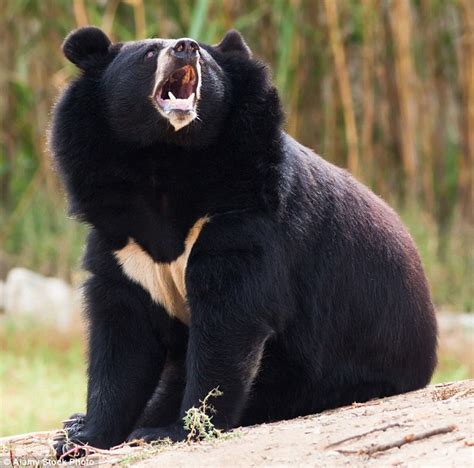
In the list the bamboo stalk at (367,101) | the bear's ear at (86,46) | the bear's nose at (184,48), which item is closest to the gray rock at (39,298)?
the bamboo stalk at (367,101)

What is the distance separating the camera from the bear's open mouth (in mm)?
4270

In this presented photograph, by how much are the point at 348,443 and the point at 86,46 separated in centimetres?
191

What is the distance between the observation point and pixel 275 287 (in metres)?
4.23

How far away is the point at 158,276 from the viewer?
4375 mm

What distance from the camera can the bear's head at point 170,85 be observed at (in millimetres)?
4289

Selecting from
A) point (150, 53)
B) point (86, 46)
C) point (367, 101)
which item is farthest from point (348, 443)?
point (367, 101)

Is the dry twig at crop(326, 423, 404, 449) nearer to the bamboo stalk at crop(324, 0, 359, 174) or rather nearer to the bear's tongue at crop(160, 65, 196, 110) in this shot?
the bear's tongue at crop(160, 65, 196, 110)

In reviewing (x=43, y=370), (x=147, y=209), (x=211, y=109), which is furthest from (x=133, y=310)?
(x=43, y=370)

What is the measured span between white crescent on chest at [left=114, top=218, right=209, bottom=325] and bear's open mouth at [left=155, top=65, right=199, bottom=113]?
525mm

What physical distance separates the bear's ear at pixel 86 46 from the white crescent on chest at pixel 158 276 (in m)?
0.73

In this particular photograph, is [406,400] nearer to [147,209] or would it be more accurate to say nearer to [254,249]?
[254,249]

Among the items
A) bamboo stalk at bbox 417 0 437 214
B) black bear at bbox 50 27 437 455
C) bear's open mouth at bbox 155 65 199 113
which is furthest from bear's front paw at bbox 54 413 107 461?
bamboo stalk at bbox 417 0 437 214

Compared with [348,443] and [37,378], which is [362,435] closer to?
[348,443]

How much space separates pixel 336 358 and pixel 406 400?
35 centimetres
